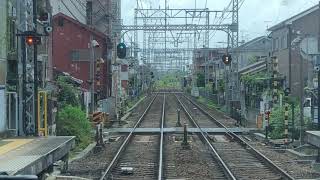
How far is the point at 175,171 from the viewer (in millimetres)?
15156

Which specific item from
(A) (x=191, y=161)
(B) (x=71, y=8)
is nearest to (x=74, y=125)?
(A) (x=191, y=161)

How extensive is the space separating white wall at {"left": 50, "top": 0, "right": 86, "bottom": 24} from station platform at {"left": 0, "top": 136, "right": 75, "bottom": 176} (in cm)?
2753

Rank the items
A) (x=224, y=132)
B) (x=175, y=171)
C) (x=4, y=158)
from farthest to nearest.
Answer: (x=224, y=132) < (x=175, y=171) < (x=4, y=158)

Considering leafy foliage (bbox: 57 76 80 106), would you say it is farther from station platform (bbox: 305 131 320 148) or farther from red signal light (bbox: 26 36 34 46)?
station platform (bbox: 305 131 320 148)

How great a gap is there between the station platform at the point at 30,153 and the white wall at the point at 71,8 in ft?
90.3

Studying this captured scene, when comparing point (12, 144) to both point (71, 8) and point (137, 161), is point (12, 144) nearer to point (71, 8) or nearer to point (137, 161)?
point (137, 161)

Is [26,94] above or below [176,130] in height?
above

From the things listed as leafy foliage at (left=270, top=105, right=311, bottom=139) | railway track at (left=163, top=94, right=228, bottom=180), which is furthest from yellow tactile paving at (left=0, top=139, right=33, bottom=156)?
leafy foliage at (left=270, top=105, right=311, bottom=139)

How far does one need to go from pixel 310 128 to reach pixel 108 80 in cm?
2853

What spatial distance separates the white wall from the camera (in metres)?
42.9

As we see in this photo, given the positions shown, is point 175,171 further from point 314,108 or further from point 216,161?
point 314,108

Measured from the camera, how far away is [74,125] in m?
21.2

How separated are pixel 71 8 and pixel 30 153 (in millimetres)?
37748

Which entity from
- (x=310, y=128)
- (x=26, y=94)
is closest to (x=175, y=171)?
(x=26, y=94)
